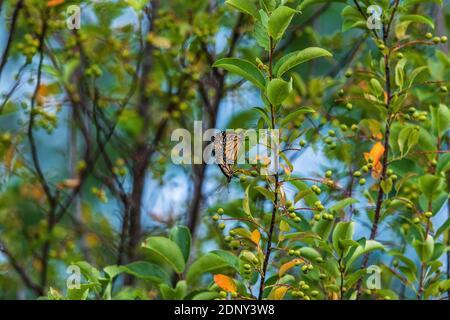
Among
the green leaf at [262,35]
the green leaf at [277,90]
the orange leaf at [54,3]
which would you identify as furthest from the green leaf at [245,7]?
the orange leaf at [54,3]

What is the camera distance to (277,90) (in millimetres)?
2137

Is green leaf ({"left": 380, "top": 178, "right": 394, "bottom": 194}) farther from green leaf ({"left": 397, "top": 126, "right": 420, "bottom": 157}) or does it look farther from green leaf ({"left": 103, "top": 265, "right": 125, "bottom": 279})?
green leaf ({"left": 103, "top": 265, "right": 125, "bottom": 279})

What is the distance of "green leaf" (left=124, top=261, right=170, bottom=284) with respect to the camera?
255 cm

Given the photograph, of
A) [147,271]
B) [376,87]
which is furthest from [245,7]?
[147,271]

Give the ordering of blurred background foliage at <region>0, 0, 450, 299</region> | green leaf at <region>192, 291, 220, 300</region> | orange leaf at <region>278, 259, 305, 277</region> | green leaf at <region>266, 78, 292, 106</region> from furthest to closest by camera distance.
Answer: blurred background foliage at <region>0, 0, 450, 299</region>, green leaf at <region>192, 291, 220, 300</region>, orange leaf at <region>278, 259, 305, 277</region>, green leaf at <region>266, 78, 292, 106</region>

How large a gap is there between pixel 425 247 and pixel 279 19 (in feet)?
2.64

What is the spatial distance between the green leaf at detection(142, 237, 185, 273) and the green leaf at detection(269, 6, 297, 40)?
2.19ft

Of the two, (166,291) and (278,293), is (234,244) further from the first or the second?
(166,291)

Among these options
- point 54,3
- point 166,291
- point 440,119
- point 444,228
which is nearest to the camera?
point 166,291

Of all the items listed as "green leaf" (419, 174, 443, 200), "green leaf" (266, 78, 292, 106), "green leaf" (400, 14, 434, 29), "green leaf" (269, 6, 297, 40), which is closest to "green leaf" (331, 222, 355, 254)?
"green leaf" (419, 174, 443, 200)

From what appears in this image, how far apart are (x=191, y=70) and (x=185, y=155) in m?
0.65

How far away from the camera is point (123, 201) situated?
343cm
